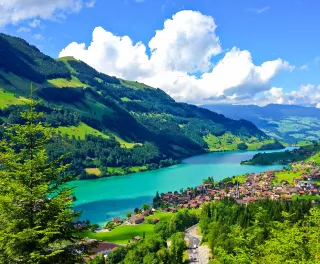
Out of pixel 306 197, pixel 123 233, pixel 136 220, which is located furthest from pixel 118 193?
pixel 306 197

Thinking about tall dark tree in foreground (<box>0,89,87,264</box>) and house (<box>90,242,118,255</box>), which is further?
house (<box>90,242,118,255</box>)

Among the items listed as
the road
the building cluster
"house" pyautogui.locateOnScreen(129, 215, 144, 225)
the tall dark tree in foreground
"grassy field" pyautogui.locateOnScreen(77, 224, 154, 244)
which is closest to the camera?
the tall dark tree in foreground

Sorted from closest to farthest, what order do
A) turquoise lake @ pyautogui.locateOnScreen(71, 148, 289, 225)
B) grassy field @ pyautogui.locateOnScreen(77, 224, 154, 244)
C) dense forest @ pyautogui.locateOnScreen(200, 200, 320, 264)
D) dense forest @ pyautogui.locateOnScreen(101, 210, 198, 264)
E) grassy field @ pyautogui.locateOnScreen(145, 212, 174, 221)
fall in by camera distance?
1. dense forest @ pyautogui.locateOnScreen(200, 200, 320, 264)
2. dense forest @ pyautogui.locateOnScreen(101, 210, 198, 264)
3. grassy field @ pyautogui.locateOnScreen(77, 224, 154, 244)
4. grassy field @ pyautogui.locateOnScreen(145, 212, 174, 221)
5. turquoise lake @ pyautogui.locateOnScreen(71, 148, 289, 225)

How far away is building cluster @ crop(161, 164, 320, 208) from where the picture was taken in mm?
123669

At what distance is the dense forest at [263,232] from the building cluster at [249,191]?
28131 millimetres

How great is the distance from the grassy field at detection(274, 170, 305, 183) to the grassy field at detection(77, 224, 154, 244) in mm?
86553

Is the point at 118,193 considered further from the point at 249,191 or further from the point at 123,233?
the point at 123,233

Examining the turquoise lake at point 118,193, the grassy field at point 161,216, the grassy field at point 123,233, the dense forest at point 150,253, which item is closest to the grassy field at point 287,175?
the turquoise lake at point 118,193

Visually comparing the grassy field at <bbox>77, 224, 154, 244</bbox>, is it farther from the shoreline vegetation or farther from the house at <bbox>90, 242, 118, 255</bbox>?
the house at <bbox>90, 242, 118, 255</bbox>

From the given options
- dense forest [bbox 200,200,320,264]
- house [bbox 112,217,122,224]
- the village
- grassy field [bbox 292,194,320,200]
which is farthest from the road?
grassy field [bbox 292,194,320,200]

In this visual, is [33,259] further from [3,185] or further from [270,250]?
[270,250]

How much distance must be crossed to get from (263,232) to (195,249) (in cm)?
3079

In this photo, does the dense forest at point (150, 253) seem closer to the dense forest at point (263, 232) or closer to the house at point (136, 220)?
the dense forest at point (263, 232)

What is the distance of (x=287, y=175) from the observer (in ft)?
544
